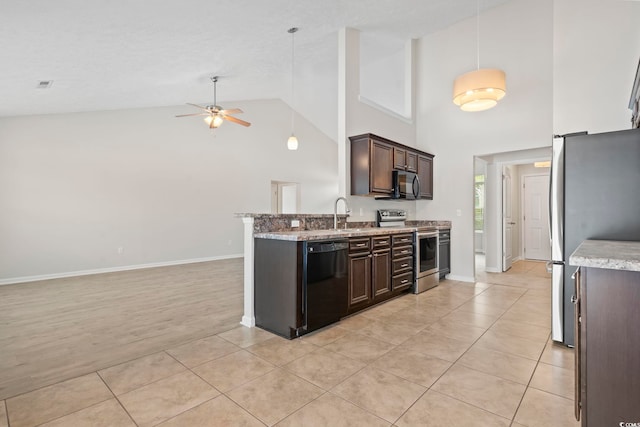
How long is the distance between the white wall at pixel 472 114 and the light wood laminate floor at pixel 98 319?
384 centimetres

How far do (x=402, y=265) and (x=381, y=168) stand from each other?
1426 millimetres

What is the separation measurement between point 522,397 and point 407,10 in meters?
4.94

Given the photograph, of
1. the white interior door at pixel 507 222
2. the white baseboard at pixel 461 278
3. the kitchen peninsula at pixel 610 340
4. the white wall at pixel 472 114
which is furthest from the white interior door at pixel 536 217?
the kitchen peninsula at pixel 610 340

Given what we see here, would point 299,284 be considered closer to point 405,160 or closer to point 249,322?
point 249,322

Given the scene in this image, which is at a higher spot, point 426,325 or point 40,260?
point 40,260

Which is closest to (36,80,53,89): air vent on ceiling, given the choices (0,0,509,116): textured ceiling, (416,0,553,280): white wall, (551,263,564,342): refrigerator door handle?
(0,0,509,116): textured ceiling

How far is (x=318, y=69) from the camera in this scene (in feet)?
20.3

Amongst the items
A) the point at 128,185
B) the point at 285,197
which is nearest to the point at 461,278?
the point at 285,197

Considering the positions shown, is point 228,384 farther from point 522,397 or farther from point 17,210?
point 17,210

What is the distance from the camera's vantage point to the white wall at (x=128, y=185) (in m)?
5.13

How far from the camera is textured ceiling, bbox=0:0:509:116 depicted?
2.87 metres

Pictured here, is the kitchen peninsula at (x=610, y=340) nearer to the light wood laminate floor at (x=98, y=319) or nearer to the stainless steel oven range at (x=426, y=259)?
the light wood laminate floor at (x=98, y=319)

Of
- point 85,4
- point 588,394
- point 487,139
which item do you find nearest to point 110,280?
point 85,4

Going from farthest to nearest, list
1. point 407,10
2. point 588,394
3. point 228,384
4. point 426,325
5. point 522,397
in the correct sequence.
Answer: point 407,10 < point 426,325 < point 228,384 < point 522,397 < point 588,394
